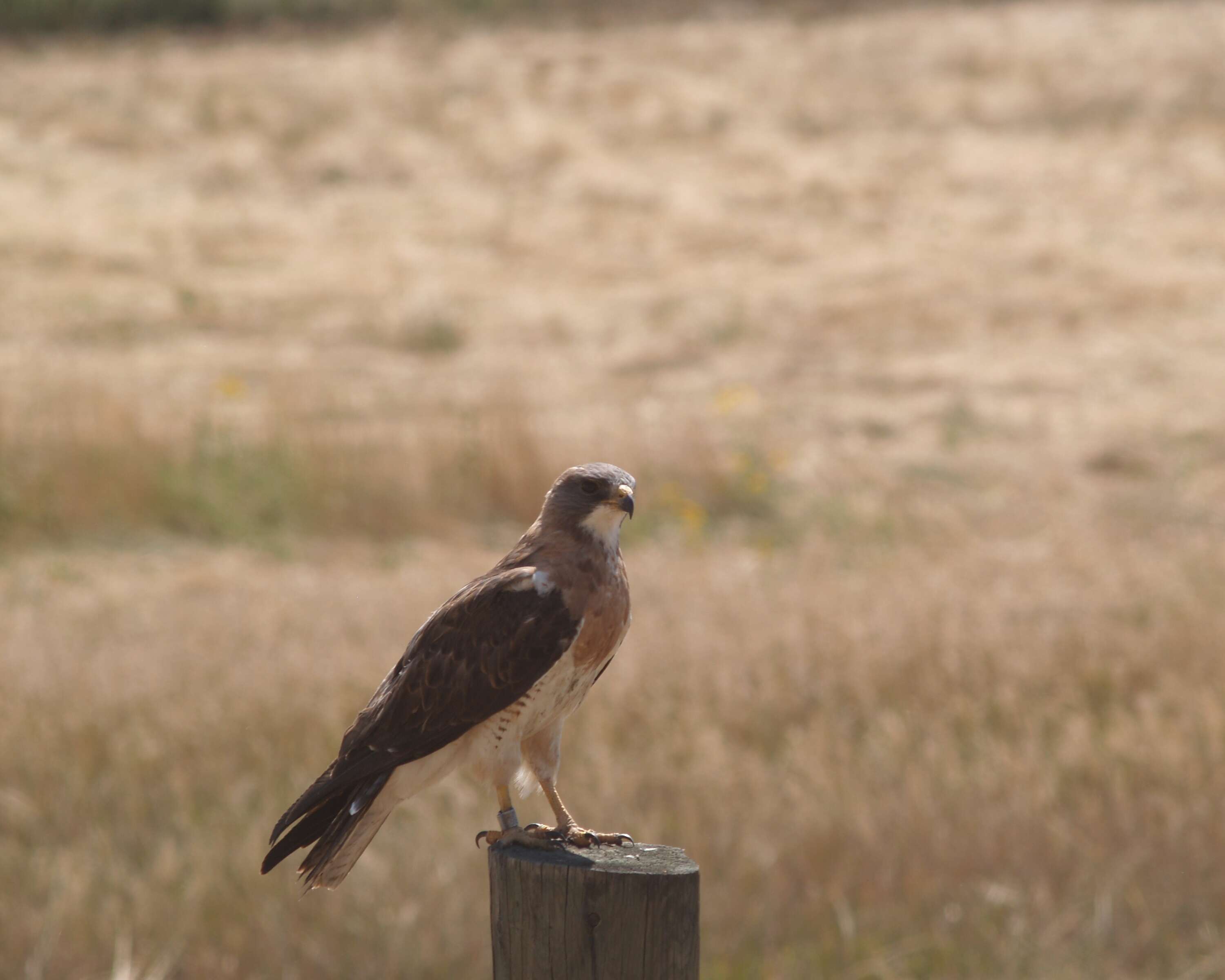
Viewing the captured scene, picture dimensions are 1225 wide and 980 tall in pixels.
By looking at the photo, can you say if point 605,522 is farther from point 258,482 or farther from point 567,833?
point 258,482

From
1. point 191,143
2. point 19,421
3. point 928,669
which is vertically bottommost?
point 928,669

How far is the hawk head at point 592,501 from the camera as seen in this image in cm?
221

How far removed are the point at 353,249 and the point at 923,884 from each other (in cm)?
2258

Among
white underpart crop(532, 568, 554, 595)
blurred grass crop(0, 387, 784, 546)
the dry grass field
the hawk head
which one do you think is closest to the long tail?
white underpart crop(532, 568, 554, 595)

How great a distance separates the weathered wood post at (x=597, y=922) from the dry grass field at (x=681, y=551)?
224 centimetres

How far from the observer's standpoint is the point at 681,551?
9188 millimetres

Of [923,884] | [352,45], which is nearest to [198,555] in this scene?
[923,884]

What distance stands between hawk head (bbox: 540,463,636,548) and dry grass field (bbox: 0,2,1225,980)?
249cm

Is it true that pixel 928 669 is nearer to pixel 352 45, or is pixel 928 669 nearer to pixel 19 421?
pixel 19 421

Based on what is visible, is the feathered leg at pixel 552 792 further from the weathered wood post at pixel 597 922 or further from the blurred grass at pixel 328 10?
the blurred grass at pixel 328 10

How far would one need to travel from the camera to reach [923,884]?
4727 millimetres

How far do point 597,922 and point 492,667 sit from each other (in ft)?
1.35

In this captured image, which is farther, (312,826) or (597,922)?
(312,826)

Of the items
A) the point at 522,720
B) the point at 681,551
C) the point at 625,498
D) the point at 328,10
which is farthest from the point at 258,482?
the point at 328,10
